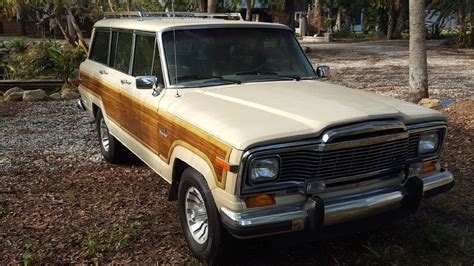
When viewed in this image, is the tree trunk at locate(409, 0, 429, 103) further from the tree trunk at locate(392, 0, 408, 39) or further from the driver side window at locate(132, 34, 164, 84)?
the tree trunk at locate(392, 0, 408, 39)

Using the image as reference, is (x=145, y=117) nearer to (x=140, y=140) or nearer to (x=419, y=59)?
(x=140, y=140)

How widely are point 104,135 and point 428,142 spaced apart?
425 cm

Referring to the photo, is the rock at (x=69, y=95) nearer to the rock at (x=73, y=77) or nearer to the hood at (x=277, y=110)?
the rock at (x=73, y=77)

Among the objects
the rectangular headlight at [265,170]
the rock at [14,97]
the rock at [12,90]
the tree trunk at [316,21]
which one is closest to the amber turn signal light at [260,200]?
the rectangular headlight at [265,170]

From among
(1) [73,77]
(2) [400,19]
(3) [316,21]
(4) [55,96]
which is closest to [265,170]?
(4) [55,96]

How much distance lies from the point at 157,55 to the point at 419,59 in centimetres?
570

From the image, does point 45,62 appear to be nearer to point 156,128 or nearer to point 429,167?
point 156,128

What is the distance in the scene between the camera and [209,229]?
340 centimetres

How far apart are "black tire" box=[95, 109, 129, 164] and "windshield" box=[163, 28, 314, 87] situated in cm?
201

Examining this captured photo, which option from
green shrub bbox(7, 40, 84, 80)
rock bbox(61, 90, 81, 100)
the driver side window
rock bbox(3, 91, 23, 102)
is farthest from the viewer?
green shrub bbox(7, 40, 84, 80)

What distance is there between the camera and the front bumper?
3.07m

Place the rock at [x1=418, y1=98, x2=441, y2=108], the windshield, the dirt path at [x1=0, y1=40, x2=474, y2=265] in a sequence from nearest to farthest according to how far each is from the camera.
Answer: the dirt path at [x1=0, y1=40, x2=474, y2=265]
the windshield
the rock at [x1=418, y1=98, x2=441, y2=108]

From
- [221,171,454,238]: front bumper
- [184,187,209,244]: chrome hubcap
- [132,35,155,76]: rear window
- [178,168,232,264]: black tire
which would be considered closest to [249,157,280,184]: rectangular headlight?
[221,171,454,238]: front bumper

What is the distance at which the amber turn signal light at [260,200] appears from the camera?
3158 millimetres
